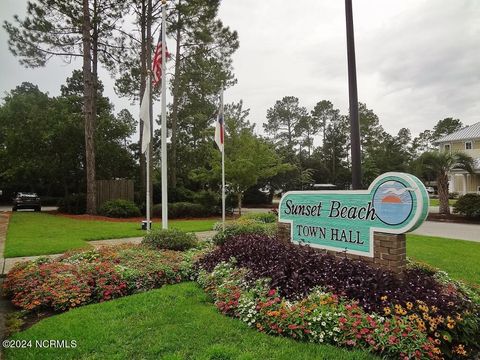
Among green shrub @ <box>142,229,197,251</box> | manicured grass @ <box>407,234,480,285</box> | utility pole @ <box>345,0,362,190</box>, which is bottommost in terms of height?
manicured grass @ <box>407,234,480,285</box>

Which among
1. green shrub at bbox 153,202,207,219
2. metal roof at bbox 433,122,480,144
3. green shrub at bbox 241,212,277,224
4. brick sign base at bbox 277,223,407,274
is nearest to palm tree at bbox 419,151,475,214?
green shrub at bbox 241,212,277,224

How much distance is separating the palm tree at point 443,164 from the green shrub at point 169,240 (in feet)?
53.9

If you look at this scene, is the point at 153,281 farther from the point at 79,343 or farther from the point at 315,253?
the point at 315,253

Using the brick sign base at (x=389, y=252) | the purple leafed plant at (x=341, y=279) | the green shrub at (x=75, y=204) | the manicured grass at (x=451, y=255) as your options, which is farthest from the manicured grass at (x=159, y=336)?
the green shrub at (x=75, y=204)

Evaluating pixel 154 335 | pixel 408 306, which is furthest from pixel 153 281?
pixel 408 306

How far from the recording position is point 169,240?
7480 mm

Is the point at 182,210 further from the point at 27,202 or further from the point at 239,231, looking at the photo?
the point at 27,202

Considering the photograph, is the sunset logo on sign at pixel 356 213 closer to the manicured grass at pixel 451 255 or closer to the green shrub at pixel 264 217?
the manicured grass at pixel 451 255

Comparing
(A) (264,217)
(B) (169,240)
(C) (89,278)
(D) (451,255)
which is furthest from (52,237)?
(D) (451,255)

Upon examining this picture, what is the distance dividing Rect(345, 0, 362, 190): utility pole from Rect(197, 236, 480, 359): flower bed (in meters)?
1.70

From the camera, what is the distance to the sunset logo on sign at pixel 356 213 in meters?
4.04

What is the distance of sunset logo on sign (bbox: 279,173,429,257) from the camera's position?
4.04 metres

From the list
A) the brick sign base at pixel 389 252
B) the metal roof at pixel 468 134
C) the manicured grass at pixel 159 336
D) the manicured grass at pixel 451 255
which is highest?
the metal roof at pixel 468 134

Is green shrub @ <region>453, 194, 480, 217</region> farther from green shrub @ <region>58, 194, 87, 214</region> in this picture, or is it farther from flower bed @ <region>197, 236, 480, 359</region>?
green shrub @ <region>58, 194, 87, 214</region>
